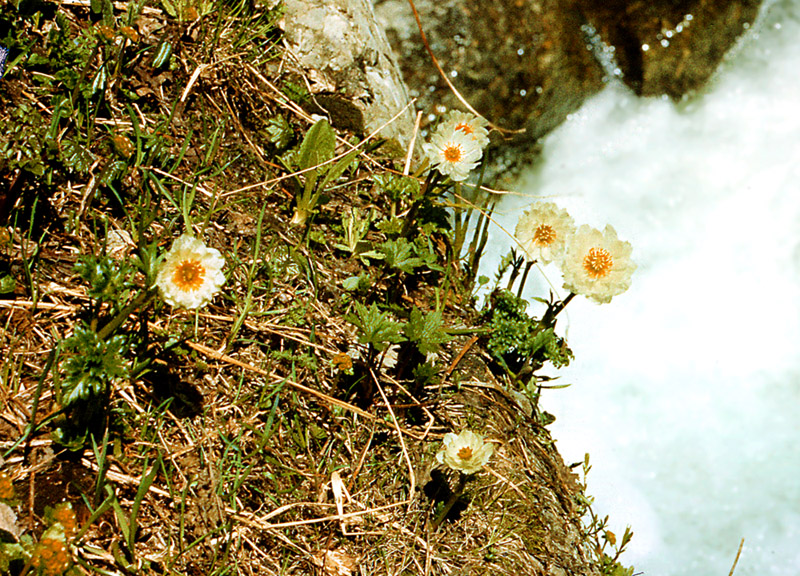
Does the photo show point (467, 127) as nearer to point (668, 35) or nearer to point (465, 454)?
point (465, 454)

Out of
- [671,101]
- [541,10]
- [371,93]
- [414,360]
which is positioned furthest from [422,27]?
[414,360]

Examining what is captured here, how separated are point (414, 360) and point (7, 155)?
121cm

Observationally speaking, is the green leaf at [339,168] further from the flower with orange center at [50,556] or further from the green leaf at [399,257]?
the flower with orange center at [50,556]

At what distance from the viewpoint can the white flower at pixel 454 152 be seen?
1926mm

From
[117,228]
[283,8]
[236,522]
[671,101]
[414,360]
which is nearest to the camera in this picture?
[236,522]

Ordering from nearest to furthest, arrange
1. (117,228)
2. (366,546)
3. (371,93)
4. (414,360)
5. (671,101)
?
(366,546) → (117,228) → (414,360) → (371,93) → (671,101)

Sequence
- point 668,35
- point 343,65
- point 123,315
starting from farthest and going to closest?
1. point 668,35
2. point 343,65
3. point 123,315

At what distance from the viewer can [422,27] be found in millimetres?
3164

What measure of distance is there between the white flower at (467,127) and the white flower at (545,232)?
0.90ft

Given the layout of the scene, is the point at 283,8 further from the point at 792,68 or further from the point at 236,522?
the point at 792,68

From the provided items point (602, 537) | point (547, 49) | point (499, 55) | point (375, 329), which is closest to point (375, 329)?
point (375, 329)

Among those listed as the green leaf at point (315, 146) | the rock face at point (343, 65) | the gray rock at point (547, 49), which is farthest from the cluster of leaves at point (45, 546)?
the gray rock at point (547, 49)

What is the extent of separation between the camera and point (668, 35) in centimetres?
362

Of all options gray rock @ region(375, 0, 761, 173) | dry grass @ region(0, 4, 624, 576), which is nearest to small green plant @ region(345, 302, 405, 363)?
dry grass @ region(0, 4, 624, 576)
